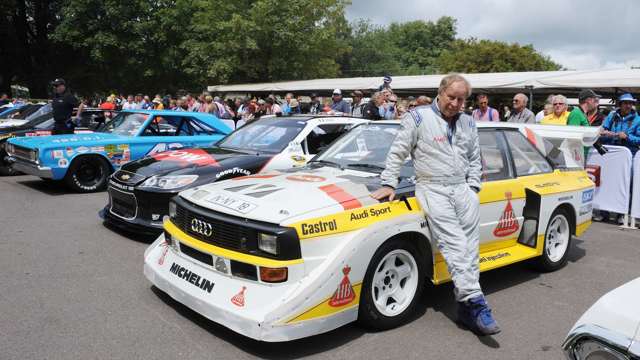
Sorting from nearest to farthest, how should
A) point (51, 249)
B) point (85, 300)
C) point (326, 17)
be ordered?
point (85, 300) → point (51, 249) → point (326, 17)

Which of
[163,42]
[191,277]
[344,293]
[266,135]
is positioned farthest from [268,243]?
[163,42]

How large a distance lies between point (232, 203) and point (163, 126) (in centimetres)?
639

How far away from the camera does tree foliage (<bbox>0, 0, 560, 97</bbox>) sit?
34.2 meters

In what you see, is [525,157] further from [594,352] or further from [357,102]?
[357,102]

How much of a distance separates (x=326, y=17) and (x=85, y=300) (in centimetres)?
3472

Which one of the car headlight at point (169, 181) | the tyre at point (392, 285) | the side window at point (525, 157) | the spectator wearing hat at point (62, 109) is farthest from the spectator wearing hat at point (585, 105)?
the spectator wearing hat at point (62, 109)

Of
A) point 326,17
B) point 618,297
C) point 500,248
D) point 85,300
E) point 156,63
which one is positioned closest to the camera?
point 618,297

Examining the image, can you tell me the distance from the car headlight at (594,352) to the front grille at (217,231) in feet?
6.63

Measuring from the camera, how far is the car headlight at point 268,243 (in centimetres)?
348

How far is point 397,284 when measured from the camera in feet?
13.4

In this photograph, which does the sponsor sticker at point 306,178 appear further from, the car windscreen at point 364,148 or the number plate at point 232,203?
the number plate at point 232,203

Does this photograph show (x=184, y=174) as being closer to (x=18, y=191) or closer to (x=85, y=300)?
(x=85, y=300)

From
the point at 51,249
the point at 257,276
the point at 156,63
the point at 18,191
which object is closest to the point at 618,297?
the point at 257,276

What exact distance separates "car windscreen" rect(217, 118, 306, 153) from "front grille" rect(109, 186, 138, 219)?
1650 millimetres
